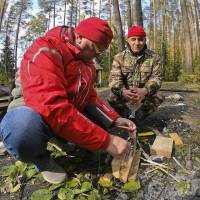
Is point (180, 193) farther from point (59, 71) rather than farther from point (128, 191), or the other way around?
point (59, 71)

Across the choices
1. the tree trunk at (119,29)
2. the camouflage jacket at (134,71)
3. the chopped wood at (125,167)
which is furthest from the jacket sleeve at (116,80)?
the tree trunk at (119,29)

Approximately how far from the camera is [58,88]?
2.21 meters

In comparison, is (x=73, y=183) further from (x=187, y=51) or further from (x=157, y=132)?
(x=187, y=51)

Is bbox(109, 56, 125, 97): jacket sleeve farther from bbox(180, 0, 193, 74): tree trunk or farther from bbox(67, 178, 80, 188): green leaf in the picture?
bbox(180, 0, 193, 74): tree trunk

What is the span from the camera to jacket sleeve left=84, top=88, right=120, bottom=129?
302 centimetres

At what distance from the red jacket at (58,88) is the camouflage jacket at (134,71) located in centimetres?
181

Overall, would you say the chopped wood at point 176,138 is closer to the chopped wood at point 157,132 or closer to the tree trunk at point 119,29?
the chopped wood at point 157,132

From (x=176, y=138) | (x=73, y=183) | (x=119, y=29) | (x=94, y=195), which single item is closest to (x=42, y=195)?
(x=73, y=183)

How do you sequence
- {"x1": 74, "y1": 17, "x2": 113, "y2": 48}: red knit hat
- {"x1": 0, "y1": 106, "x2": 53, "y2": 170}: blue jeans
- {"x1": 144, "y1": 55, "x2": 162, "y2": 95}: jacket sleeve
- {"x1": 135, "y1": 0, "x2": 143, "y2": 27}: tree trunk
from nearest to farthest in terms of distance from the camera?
{"x1": 0, "y1": 106, "x2": 53, "y2": 170}: blue jeans, {"x1": 74, "y1": 17, "x2": 113, "y2": 48}: red knit hat, {"x1": 144, "y1": 55, "x2": 162, "y2": 95}: jacket sleeve, {"x1": 135, "y1": 0, "x2": 143, "y2": 27}: tree trunk

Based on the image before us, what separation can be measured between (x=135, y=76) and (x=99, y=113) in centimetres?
157

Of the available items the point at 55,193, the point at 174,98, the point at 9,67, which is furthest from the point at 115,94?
the point at 9,67

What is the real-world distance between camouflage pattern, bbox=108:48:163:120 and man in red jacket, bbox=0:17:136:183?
168 centimetres

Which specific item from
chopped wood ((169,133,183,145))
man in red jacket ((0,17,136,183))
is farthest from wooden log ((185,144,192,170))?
man in red jacket ((0,17,136,183))

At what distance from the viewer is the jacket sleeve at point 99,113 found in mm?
3022
